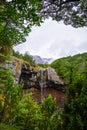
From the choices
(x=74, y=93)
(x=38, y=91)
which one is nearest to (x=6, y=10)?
(x=74, y=93)

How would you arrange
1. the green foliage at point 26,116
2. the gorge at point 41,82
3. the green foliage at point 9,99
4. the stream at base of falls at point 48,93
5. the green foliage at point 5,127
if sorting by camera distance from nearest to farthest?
the green foliage at point 5,127 < the green foliage at point 9,99 < the green foliage at point 26,116 < the stream at base of falls at point 48,93 < the gorge at point 41,82

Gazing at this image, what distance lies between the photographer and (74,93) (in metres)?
20.6

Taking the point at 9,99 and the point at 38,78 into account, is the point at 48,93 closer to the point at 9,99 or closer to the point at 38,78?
the point at 38,78

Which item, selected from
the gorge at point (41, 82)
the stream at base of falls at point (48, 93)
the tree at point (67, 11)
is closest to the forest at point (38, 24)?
the tree at point (67, 11)

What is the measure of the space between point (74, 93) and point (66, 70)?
1912 inches

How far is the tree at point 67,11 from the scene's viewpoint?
19938 millimetres

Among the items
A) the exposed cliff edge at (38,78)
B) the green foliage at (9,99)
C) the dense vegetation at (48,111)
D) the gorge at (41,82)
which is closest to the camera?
the dense vegetation at (48,111)

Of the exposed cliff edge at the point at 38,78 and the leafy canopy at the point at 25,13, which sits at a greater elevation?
the exposed cliff edge at the point at 38,78

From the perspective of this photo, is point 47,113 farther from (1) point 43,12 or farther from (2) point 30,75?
(2) point 30,75

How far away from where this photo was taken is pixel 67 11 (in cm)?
2067

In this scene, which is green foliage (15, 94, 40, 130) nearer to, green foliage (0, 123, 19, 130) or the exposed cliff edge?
green foliage (0, 123, 19, 130)

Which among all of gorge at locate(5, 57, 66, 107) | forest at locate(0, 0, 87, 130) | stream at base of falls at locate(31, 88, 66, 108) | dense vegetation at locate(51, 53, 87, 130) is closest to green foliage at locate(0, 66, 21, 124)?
forest at locate(0, 0, 87, 130)

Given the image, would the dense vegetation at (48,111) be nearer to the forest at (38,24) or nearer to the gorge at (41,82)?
the forest at (38,24)

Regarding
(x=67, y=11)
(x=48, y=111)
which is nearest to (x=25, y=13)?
(x=67, y=11)
